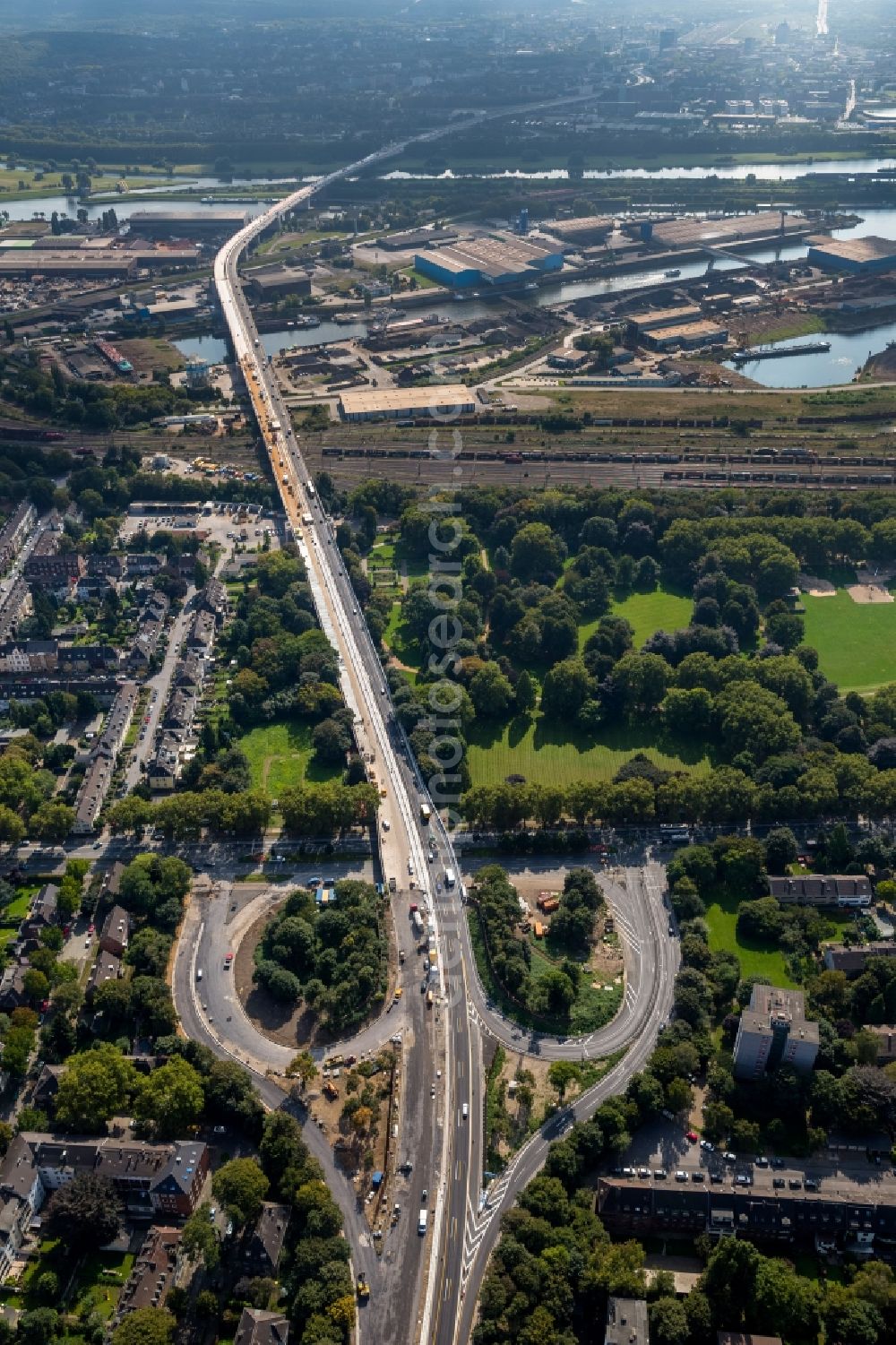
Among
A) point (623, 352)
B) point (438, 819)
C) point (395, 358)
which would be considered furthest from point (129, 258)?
point (438, 819)

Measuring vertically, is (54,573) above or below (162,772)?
above

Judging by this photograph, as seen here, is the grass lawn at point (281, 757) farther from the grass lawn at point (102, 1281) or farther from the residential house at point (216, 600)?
the grass lawn at point (102, 1281)

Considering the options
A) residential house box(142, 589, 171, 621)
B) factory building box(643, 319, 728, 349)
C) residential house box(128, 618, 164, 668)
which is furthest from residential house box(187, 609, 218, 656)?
factory building box(643, 319, 728, 349)

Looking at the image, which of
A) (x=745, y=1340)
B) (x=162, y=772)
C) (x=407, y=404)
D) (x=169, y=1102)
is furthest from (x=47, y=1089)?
(x=407, y=404)

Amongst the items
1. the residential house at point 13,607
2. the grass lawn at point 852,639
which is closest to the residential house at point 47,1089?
the residential house at point 13,607

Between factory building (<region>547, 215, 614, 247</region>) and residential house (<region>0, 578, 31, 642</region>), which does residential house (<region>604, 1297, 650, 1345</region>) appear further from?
factory building (<region>547, 215, 614, 247</region>)

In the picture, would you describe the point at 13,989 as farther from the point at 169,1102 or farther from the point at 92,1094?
the point at 169,1102
